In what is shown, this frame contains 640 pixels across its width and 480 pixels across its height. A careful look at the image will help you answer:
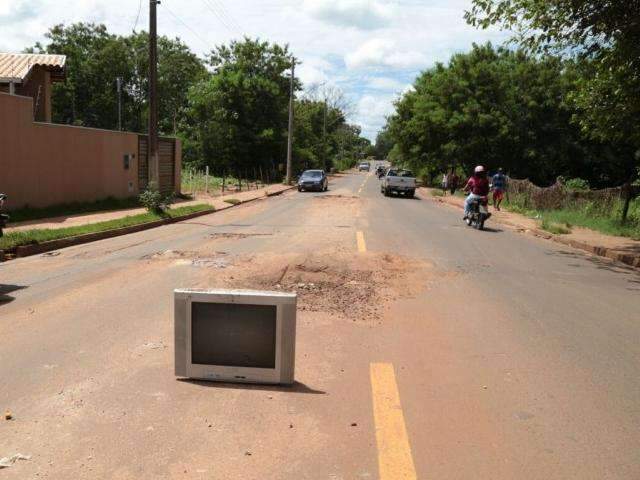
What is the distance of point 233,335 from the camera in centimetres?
466

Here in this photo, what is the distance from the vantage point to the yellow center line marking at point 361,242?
12.0m

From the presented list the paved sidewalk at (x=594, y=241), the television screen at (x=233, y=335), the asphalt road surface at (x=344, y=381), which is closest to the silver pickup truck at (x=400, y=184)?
the paved sidewalk at (x=594, y=241)

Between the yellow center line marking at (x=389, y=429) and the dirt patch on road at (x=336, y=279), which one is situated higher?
the yellow center line marking at (x=389, y=429)

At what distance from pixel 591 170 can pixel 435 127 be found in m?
11.1

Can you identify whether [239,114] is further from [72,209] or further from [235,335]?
[235,335]

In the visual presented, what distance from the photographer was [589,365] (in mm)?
5398

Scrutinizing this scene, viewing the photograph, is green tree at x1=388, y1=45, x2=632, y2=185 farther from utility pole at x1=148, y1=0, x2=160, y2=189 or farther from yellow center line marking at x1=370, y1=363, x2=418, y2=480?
yellow center line marking at x1=370, y1=363, x2=418, y2=480

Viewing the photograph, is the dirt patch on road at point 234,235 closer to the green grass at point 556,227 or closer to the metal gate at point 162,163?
the green grass at point 556,227

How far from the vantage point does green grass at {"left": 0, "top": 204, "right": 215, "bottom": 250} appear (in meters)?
11.6

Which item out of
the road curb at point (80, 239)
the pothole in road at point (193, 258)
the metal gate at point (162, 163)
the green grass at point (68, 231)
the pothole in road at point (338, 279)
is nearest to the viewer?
the pothole in road at point (338, 279)

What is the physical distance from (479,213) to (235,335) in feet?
47.5

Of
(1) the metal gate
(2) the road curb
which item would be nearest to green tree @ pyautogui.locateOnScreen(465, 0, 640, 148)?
(2) the road curb

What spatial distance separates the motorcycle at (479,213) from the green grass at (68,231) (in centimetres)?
927

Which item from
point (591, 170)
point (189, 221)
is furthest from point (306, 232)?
point (591, 170)
